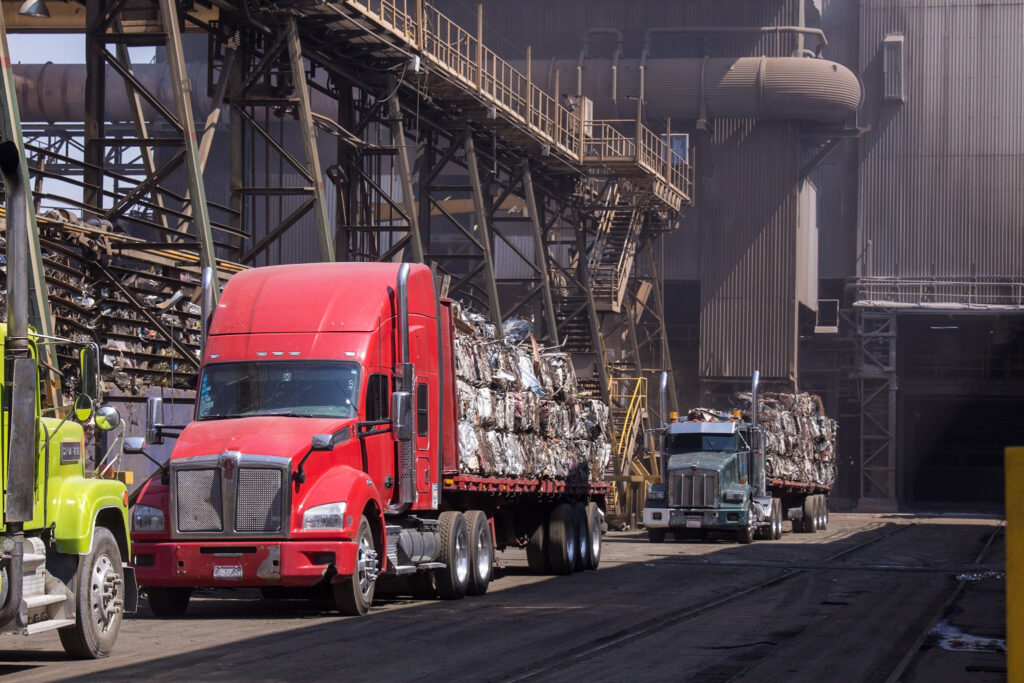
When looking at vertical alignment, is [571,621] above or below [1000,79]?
below

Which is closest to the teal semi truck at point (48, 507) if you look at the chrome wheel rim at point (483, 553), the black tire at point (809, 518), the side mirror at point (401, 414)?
the side mirror at point (401, 414)

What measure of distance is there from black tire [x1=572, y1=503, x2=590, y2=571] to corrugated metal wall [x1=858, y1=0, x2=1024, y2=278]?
3828cm

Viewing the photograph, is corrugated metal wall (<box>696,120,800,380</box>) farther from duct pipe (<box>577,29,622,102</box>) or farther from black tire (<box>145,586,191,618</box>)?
black tire (<box>145,586,191,618</box>)

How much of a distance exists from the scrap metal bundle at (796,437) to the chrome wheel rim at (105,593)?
89.7 feet

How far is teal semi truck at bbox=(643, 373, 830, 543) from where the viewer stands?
3447 centimetres

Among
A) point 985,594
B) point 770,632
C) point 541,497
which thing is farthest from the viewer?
point 541,497

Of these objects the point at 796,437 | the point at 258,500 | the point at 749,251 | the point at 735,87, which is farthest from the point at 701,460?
the point at 735,87

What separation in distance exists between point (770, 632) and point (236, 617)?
593cm

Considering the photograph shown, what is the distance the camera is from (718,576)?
23.4 m

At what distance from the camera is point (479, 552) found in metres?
19.2

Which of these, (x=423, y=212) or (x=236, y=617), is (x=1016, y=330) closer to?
(x=423, y=212)

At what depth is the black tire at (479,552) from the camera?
62.0ft

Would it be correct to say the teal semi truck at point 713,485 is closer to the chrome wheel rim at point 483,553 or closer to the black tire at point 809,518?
the black tire at point 809,518

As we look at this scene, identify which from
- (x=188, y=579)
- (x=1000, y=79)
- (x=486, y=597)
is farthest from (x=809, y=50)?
(x=188, y=579)
